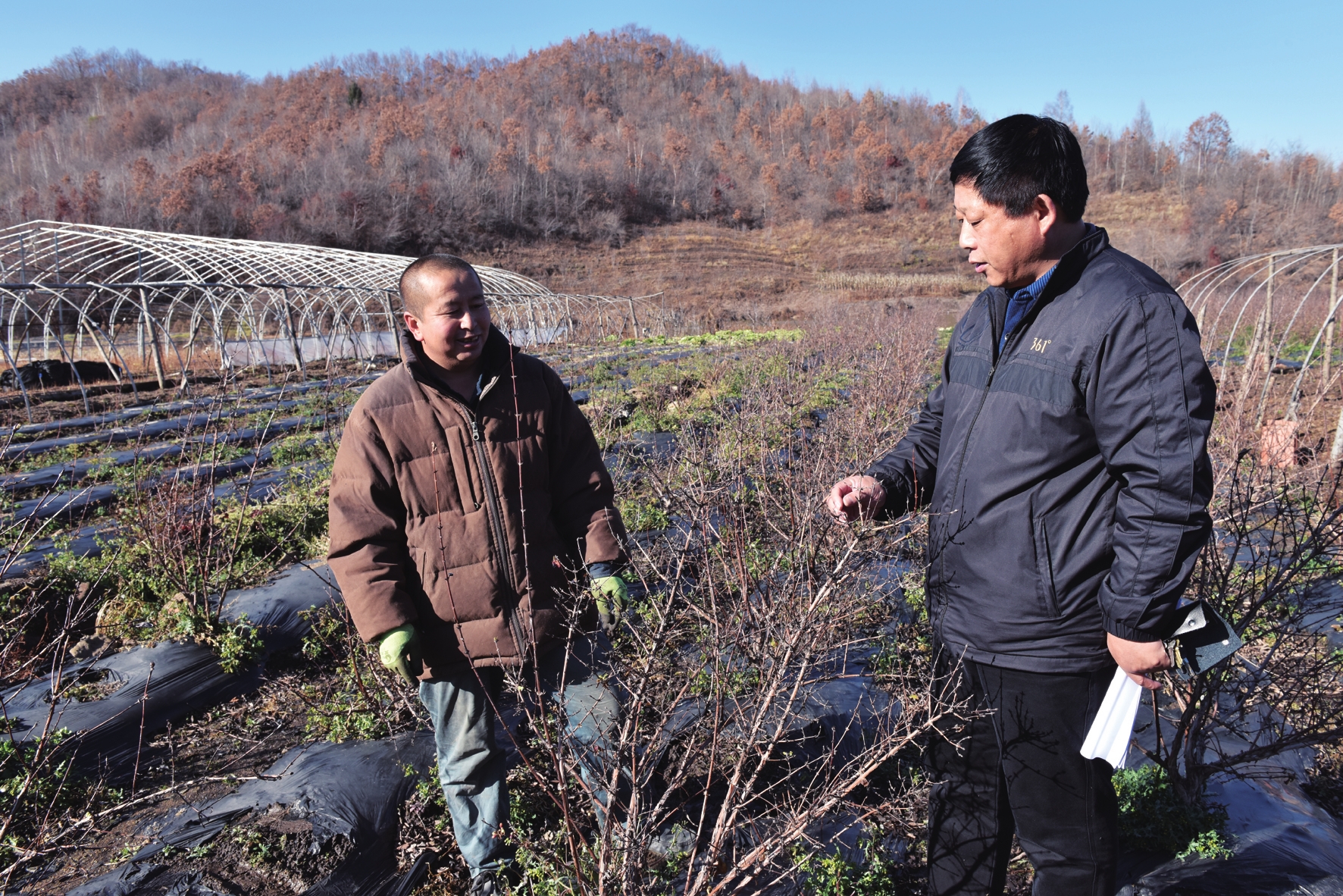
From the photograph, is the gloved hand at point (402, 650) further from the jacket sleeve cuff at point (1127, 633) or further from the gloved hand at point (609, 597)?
the jacket sleeve cuff at point (1127, 633)

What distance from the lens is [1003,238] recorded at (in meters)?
1.51

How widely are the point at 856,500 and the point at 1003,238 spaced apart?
2.36 ft

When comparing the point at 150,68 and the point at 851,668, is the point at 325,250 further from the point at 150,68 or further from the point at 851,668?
the point at 150,68

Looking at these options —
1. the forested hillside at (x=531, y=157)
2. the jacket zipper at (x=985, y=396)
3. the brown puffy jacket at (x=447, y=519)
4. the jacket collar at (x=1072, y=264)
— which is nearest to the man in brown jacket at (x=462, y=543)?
the brown puffy jacket at (x=447, y=519)

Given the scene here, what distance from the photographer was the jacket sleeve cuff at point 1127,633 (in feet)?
4.46

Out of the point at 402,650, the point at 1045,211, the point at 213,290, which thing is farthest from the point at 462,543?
the point at 213,290

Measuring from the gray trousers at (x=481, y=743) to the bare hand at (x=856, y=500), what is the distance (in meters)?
0.80

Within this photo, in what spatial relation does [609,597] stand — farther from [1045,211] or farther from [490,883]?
[1045,211]

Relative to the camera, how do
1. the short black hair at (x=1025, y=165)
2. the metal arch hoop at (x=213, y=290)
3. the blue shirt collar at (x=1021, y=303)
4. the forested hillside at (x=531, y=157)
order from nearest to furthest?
the short black hair at (x=1025, y=165), the blue shirt collar at (x=1021, y=303), the metal arch hoop at (x=213, y=290), the forested hillside at (x=531, y=157)

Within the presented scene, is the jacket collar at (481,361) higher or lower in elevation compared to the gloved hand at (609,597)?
higher

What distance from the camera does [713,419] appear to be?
23.7 feet

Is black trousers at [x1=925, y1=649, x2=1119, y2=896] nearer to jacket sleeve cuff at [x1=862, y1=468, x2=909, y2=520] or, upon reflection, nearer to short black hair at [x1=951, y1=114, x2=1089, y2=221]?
jacket sleeve cuff at [x1=862, y1=468, x2=909, y2=520]

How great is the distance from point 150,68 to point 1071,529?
97.9m

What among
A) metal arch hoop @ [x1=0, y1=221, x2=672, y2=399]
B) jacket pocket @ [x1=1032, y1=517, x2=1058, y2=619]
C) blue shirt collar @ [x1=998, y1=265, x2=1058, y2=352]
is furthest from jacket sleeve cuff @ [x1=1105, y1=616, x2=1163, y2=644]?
metal arch hoop @ [x1=0, y1=221, x2=672, y2=399]
